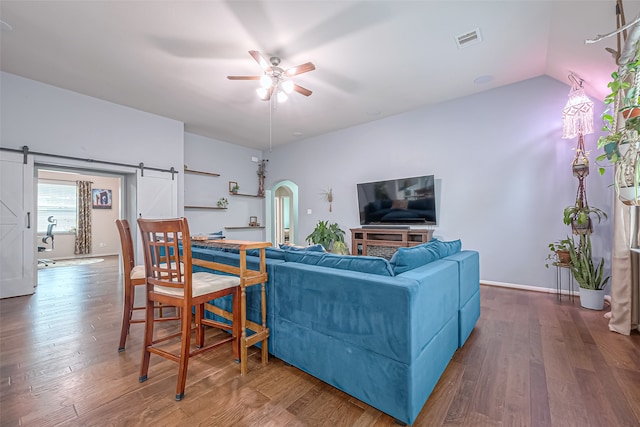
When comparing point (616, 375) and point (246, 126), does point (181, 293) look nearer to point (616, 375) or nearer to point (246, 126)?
point (616, 375)

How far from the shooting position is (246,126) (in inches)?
217

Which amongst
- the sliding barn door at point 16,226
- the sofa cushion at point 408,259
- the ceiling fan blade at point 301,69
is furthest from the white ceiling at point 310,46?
the sofa cushion at point 408,259

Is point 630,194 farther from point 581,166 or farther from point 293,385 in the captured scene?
point 581,166

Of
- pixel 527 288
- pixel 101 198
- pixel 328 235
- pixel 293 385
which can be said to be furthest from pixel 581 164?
pixel 101 198

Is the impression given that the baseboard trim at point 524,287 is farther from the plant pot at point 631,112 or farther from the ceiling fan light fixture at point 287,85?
the ceiling fan light fixture at point 287,85

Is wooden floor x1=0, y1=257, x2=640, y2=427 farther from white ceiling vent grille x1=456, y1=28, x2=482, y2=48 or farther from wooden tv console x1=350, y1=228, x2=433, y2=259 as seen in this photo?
white ceiling vent grille x1=456, y1=28, x2=482, y2=48

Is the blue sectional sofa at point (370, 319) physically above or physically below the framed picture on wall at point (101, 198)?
below

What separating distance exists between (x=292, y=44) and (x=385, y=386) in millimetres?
3198

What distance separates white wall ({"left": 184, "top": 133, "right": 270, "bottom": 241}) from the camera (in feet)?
19.3

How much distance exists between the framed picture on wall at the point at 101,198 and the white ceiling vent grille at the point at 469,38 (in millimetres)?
9204

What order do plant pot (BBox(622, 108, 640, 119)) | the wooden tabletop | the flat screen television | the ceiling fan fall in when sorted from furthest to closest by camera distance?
the flat screen television < the ceiling fan < the wooden tabletop < plant pot (BBox(622, 108, 640, 119))

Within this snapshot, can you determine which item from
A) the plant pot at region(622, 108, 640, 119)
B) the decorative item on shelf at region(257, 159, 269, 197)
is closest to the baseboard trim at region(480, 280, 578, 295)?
the plant pot at region(622, 108, 640, 119)

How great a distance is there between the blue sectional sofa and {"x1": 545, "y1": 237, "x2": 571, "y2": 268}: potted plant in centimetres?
214

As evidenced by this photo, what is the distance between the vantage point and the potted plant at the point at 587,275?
291 centimetres
